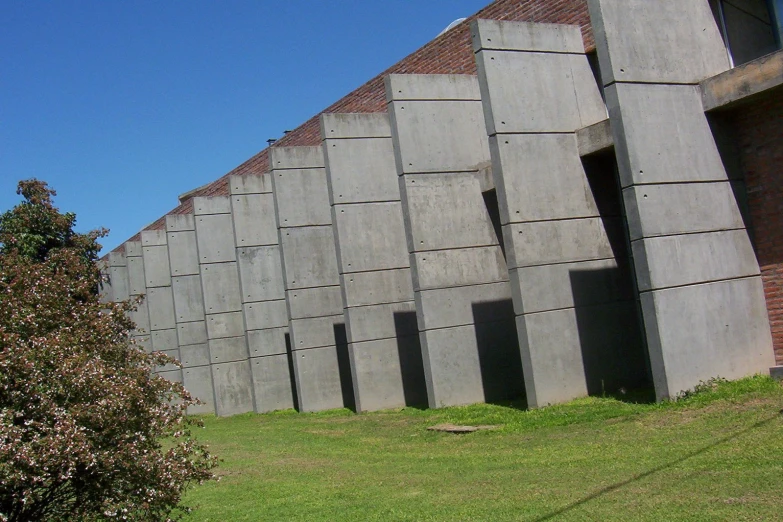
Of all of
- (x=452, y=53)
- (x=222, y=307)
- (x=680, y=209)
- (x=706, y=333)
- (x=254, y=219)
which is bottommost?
(x=706, y=333)

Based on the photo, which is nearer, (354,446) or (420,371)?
(354,446)

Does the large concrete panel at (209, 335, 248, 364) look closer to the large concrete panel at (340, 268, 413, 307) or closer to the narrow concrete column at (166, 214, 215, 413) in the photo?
the narrow concrete column at (166, 214, 215, 413)

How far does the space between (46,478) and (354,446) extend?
27.6 ft

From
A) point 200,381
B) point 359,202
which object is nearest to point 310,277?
point 359,202

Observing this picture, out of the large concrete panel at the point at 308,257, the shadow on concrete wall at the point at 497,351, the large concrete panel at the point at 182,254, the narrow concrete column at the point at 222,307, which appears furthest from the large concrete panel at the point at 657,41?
the large concrete panel at the point at 182,254

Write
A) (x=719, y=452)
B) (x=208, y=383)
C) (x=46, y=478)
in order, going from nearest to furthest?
1. (x=46, y=478)
2. (x=719, y=452)
3. (x=208, y=383)

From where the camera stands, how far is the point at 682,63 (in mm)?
12461

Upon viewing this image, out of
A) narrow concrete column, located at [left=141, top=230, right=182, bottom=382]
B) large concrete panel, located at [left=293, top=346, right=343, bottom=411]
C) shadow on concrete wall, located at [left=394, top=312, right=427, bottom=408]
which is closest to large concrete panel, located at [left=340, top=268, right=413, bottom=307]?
shadow on concrete wall, located at [left=394, top=312, right=427, bottom=408]

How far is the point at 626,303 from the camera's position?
14.7 metres

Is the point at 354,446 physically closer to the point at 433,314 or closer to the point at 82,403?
the point at 433,314

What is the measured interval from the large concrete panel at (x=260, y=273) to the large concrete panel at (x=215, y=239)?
2.40 meters

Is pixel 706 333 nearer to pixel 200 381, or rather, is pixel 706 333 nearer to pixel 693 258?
pixel 693 258

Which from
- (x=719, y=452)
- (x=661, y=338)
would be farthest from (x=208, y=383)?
(x=719, y=452)

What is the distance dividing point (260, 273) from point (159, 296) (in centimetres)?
853
